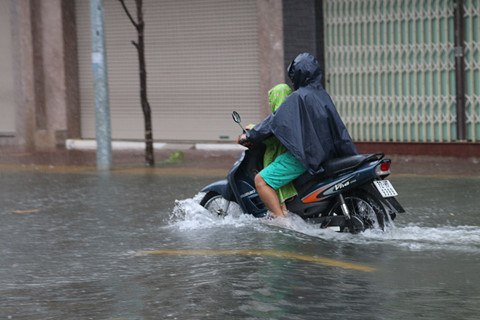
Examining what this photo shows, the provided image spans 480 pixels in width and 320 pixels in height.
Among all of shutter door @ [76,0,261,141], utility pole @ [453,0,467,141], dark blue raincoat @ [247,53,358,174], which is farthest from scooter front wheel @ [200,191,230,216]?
shutter door @ [76,0,261,141]

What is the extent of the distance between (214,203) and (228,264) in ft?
7.07

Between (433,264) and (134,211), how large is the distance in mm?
4310

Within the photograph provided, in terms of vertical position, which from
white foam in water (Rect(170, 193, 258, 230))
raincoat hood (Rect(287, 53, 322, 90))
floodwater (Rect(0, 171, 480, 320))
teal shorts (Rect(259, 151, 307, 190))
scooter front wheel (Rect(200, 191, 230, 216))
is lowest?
floodwater (Rect(0, 171, 480, 320))

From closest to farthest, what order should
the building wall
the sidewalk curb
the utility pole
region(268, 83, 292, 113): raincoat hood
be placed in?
region(268, 83, 292, 113): raincoat hood < the utility pole < the building wall < the sidewalk curb

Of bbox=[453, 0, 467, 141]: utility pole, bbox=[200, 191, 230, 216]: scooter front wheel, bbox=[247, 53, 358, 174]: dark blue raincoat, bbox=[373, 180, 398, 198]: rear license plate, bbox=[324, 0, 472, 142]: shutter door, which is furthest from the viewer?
bbox=[324, 0, 472, 142]: shutter door

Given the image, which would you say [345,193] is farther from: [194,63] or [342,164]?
[194,63]

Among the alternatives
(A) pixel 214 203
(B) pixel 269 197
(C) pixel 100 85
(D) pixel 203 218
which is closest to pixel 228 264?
(B) pixel 269 197

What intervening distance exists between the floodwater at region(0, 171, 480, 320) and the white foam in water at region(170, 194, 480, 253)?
1 cm

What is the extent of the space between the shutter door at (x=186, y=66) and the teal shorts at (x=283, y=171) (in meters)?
10.3

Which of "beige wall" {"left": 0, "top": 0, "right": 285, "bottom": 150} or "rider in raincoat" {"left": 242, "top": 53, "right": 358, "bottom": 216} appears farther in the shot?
"beige wall" {"left": 0, "top": 0, "right": 285, "bottom": 150}

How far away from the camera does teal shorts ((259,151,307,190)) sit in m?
7.66

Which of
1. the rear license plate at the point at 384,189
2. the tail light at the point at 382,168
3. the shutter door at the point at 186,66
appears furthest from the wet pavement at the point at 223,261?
the shutter door at the point at 186,66

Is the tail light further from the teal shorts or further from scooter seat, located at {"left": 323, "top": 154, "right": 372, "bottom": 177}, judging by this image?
the teal shorts

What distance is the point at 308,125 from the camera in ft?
24.8
